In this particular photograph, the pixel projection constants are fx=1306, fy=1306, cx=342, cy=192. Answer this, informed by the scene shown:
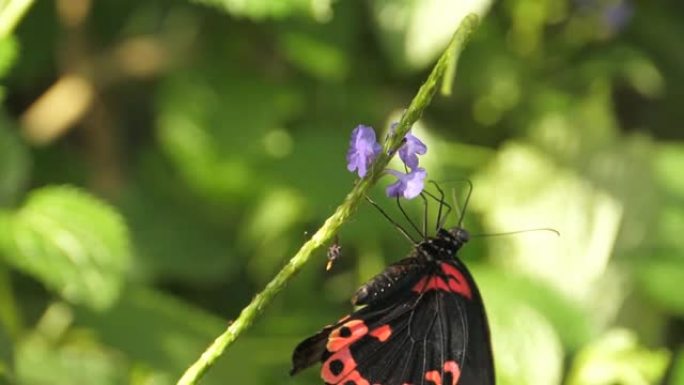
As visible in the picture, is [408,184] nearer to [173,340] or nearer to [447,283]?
[447,283]

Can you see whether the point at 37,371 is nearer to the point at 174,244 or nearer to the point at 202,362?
the point at 174,244

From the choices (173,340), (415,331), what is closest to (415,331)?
(415,331)

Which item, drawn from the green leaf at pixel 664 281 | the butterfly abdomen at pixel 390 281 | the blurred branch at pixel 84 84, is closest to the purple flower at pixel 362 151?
the butterfly abdomen at pixel 390 281

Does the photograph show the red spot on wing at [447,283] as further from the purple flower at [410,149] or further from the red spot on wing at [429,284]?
the purple flower at [410,149]

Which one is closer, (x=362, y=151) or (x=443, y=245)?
(x=362, y=151)

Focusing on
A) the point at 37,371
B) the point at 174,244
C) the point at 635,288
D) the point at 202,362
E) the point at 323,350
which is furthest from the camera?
the point at 174,244

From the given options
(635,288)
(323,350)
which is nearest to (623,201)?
(635,288)
